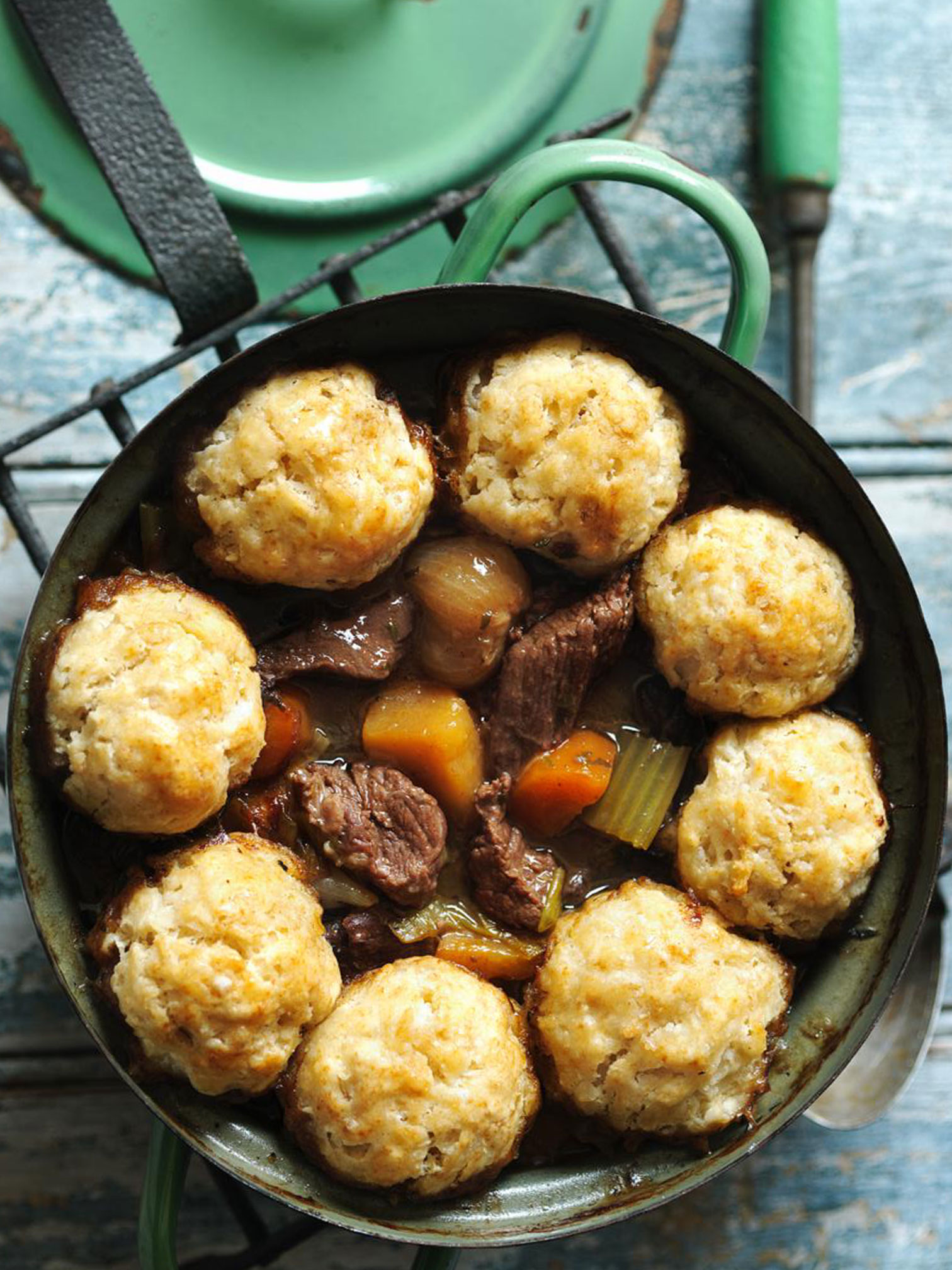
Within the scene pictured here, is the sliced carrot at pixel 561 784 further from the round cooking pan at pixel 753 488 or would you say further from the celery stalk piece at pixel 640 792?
the round cooking pan at pixel 753 488

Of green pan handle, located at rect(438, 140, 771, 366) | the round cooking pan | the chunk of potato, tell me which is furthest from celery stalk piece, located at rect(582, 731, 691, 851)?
green pan handle, located at rect(438, 140, 771, 366)

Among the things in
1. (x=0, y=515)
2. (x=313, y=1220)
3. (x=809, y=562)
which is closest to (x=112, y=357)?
(x=0, y=515)

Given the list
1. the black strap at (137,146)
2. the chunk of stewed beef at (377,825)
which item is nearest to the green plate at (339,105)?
the black strap at (137,146)

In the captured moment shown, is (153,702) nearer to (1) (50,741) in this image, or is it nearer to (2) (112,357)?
(1) (50,741)

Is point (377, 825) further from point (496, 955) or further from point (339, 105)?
point (339, 105)

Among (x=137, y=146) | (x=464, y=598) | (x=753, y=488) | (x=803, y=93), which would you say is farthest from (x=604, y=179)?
(x=803, y=93)

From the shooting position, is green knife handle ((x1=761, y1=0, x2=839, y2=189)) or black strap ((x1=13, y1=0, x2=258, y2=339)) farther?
green knife handle ((x1=761, y1=0, x2=839, y2=189))

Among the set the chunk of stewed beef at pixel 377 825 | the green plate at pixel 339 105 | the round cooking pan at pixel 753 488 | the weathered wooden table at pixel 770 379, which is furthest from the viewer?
the green plate at pixel 339 105

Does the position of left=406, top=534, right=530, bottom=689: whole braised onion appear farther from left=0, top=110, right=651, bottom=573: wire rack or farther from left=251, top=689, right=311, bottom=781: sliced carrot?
left=0, top=110, right=651, bottom=573: wire rack
